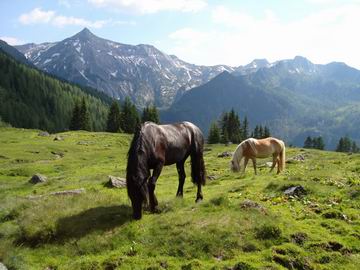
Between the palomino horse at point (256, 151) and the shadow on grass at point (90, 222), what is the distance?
13835 millimetres

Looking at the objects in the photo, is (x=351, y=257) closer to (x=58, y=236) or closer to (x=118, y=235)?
(x=118, y=235)

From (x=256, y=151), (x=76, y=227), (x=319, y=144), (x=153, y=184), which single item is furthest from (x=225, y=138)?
(x=76, y=227)

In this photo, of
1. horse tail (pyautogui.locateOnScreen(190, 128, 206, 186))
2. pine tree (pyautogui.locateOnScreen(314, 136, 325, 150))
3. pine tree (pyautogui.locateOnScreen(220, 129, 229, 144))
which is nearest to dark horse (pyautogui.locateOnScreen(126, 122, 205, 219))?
horse tail (pyautogui.locateOnScreen(190, 128, 206, 186))

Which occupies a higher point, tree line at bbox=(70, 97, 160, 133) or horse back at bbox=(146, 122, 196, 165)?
horse back at bbox=(146, 122, 196, 165)

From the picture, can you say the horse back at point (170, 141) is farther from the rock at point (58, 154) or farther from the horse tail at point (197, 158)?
the rock at point (58, 154)

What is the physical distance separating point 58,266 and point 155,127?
7.07 meters

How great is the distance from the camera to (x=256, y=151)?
95.8ft

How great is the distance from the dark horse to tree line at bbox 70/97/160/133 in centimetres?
10433

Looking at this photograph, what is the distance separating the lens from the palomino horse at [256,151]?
29184 mm

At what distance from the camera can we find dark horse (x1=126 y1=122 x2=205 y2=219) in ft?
51.9

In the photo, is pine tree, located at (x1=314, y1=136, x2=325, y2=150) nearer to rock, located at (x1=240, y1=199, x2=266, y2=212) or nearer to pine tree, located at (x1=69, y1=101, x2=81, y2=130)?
pine tree, located at (x1=69, y1=101, x2=81, y2=130)

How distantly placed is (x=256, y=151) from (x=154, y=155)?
46.2ft

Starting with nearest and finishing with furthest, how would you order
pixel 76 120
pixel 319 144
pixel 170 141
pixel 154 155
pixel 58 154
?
pixel 154 155, pixel 170 141, pixel 58 154, pixel 76 120, pixel 319 144

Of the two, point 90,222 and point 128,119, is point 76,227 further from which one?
point 128,119
